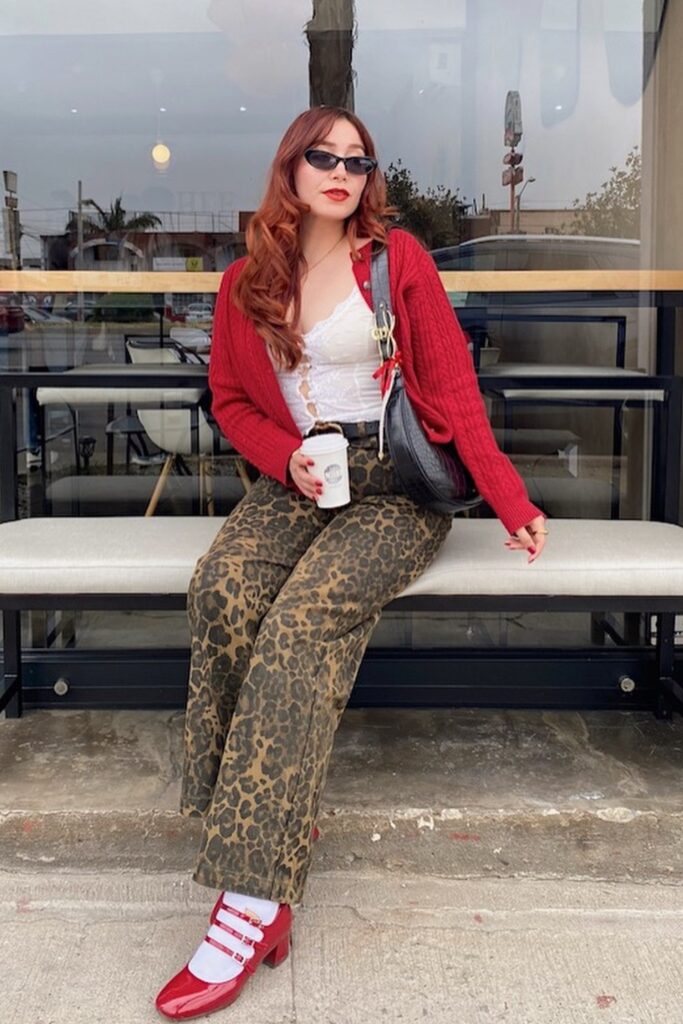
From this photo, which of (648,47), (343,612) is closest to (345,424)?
(343,612)

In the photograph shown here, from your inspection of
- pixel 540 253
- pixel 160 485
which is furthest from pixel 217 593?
pixel 540 253

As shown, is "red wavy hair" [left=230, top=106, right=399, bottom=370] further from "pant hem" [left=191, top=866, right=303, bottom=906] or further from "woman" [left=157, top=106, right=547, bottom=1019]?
"pant hem" [left=191, top=866, right=303, bottom=906]

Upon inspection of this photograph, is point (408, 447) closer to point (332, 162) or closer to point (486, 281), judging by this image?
point (332, 162)

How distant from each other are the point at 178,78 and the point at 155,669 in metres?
3.36

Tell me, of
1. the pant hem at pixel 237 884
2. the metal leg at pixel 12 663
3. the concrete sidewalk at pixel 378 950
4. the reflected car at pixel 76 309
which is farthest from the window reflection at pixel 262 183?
the pant hem at pixel 237 884

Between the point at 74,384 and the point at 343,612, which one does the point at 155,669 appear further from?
the point at 343,612

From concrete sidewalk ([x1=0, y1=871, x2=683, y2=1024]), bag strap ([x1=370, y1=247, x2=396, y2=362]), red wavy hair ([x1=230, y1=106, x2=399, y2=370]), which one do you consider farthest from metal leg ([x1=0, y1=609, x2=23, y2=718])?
bag strap ([x1=370, y1=247, x2=396, y2=362])

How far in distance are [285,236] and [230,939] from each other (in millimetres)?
1310

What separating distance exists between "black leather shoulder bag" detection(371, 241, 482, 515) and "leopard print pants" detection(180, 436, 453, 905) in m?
0.05

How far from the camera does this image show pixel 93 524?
95.9 inches

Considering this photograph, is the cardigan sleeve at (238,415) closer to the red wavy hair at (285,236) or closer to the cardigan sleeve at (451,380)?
the red wavy hair at (285,236)

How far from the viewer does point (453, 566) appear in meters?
2.09

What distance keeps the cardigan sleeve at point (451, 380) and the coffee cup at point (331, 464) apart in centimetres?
26

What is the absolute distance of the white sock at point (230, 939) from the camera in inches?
65.0
